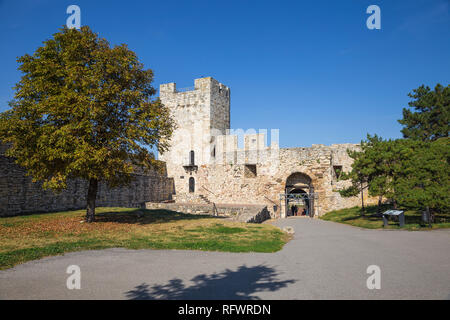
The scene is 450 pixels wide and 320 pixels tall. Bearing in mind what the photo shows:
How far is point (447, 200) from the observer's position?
13.8m

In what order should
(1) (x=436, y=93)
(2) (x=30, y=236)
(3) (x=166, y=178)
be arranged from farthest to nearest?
(3) (x=166, y=178) → (1) (x=436, y=93) → (2) (x=30, y=236)

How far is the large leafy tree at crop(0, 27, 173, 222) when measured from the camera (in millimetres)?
12336

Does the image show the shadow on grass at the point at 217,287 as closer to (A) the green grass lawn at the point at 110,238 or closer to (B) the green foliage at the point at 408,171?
(A) the green grass lawn at the point at 110,238

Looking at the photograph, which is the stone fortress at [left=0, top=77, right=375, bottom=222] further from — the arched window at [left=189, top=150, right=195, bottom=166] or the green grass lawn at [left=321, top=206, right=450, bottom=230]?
the green grass lawn at [left=321, top=206, right=450, bottom=230]

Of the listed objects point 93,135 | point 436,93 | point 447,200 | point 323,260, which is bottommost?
point 323,260

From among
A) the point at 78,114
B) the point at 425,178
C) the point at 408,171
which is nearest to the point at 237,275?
the point at 78,114

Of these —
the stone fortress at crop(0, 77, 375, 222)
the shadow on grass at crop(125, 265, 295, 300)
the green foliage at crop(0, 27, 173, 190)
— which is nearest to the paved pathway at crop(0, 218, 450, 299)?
the shadow on grass at crop(125, 265, 295, 300)

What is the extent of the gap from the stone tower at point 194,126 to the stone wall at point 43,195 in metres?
8.15

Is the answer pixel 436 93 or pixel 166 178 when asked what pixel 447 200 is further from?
pixel 166 178

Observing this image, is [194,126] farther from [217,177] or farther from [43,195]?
[43,195]

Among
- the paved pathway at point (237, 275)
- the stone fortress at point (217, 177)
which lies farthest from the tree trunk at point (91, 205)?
the paved pathway at point (237, 275)

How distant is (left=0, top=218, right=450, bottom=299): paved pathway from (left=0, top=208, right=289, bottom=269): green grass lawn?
679mm
